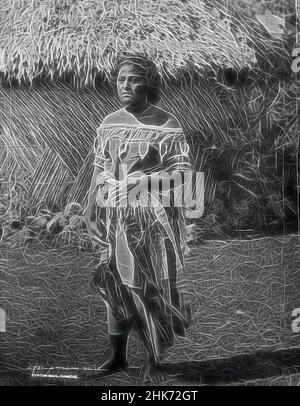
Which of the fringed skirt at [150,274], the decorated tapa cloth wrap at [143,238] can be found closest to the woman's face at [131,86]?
the decorated tapa cloth wrap at [143,238]

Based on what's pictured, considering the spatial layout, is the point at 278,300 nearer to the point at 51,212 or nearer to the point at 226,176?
the point at 226,176

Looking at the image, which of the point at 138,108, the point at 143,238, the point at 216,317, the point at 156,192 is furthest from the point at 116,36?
the point at 216,317

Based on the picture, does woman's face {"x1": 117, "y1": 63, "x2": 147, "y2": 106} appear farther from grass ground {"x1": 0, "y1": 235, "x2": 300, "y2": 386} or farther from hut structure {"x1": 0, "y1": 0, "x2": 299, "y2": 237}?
grass ground {"x1": 0, "y1": 235, "x2": 300, "y2": 386}

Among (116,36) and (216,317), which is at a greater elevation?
(116,36)

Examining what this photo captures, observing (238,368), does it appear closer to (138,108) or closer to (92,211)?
(92,211)

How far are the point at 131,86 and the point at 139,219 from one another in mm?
920

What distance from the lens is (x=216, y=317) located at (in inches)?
162

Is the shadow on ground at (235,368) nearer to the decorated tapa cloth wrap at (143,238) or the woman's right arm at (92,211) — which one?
the decorated tapa cloth wrap at (143,238)

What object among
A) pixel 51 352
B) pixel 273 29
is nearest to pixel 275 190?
pixel 273 29

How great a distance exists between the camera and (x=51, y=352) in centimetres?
425

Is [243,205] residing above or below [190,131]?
below

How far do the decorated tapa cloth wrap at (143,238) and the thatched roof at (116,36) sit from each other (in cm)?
47
